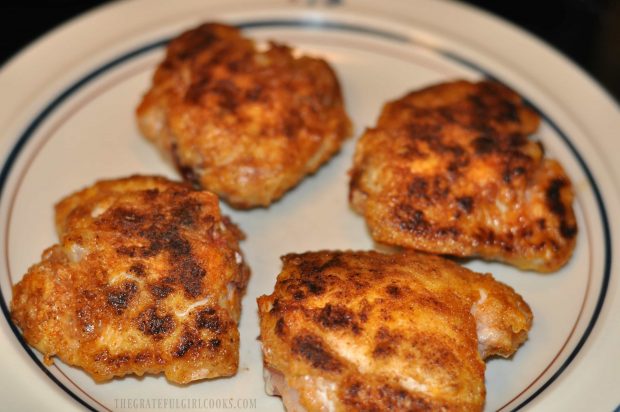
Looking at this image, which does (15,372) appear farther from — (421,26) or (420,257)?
(421,26)

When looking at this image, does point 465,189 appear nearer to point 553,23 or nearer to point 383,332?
point 383,332

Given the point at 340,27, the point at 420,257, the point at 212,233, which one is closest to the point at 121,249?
the point at 212,233

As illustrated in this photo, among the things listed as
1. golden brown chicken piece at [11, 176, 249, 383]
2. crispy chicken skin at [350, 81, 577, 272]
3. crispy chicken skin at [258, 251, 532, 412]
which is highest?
crispy chicken skin at [350, 81, 577, 272]

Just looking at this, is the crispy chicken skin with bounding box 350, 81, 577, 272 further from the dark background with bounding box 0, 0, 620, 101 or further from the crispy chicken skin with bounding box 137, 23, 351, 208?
the dark background with bounding box 0, 0, 620, 101

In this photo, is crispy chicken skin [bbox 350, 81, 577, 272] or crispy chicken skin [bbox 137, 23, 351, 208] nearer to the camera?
crispy chicken skin [bbox 350, 81, 577, 272]

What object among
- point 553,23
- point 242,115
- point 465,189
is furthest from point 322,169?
point 553,23

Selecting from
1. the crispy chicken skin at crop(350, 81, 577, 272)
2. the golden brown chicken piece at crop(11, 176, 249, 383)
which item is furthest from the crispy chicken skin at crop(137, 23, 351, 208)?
the golden brown chicken piece at crop(11, 176, 249, 383)

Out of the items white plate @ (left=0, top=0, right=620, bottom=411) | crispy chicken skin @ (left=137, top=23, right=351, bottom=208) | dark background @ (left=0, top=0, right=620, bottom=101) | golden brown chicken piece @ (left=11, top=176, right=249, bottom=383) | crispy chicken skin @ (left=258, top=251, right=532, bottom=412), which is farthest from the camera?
dark background @ (left=0, top=0, right=620, bottom=101)

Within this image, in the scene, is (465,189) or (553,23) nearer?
(465,189)
